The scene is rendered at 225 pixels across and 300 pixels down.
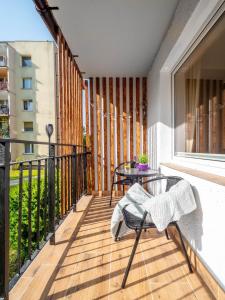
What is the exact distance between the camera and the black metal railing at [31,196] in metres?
1.27

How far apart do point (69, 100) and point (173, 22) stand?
5.97 feet

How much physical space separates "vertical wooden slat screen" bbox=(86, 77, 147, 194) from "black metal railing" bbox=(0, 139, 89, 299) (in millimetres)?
457

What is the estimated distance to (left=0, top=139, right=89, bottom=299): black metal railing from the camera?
1270 mm

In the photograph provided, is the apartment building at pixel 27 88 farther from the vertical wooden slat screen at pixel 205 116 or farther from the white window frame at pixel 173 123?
the vertical wooden slat screen at pixel 205 116

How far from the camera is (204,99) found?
2334 millimetres

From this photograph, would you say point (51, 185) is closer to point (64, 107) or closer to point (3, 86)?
point (64, 107)

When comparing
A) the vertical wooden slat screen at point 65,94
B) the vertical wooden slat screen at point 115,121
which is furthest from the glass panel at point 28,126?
the vertical wooden slat screen at point 65,94

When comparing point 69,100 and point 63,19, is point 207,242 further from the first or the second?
point 69,100

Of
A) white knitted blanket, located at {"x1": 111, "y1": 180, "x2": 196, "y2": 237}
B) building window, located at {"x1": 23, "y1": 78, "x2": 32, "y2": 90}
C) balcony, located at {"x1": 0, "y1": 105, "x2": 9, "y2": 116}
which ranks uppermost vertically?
building window, located at {"x1": 23, "y1": 78, "x2": 32, "y2": 90}

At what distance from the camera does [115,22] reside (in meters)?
2.77

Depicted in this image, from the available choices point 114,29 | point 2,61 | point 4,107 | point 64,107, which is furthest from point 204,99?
point 2,61

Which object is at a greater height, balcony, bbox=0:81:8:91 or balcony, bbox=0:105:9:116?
balcony, bbox=0:81:8:91

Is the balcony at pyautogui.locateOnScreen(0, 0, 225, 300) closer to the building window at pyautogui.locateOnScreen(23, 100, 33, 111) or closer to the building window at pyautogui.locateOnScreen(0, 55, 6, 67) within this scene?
the building window at pyautogui.locateOnScreen(23, 100, 33, 111)

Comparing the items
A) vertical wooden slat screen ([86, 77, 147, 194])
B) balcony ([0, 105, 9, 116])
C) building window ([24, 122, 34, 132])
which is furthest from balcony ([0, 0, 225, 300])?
balcony ([0, 105, 9, 116])
